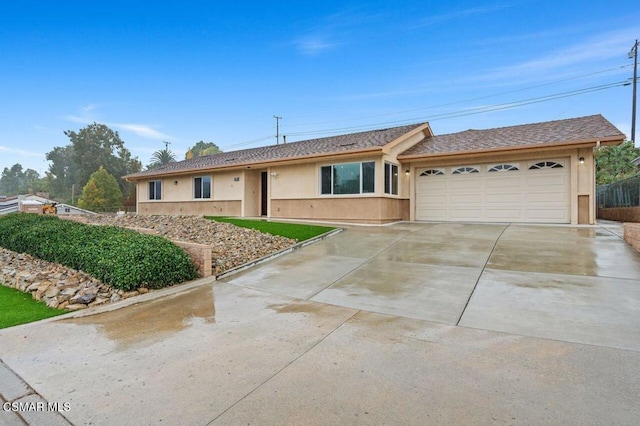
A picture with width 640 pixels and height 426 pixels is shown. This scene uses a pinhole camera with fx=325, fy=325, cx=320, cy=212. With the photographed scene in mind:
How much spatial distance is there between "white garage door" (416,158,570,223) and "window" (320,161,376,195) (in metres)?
2.75

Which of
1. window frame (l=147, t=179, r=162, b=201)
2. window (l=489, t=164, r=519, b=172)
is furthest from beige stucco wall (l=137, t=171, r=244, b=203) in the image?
window (l=489, t=164, r=519, b=172)

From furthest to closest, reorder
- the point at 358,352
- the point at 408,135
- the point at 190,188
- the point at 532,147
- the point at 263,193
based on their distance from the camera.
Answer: the point at 190,188 < the point at 263,193 < the point at 408,135 < the point at 532,147 < the point at 358,352

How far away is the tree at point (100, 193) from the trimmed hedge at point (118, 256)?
3534 centimetres

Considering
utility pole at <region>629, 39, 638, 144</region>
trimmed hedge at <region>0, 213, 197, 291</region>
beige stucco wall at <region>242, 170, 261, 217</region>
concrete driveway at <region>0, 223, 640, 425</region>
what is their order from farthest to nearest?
utility pole at <region>629, 39, 638, 144</region> < beige stucco wall at <region>242, 170, 261, 217</region> < trimmed hedge at <region>0, 213, 197, 291</region> < concrete driveway at <region>0, 223, 640, 425</region>

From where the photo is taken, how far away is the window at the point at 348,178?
12.5 meters

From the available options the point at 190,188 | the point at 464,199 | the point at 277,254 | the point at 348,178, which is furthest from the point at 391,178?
the point at 190,188

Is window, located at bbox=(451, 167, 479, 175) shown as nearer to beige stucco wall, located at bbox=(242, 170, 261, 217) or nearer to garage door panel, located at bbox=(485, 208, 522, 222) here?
garage door panel, located at bbox=(485, 208, 522, 222)

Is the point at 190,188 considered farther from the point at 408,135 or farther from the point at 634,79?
the point at 634,79

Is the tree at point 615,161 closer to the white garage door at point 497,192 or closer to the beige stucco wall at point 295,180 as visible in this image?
the white garage door at point 497,192

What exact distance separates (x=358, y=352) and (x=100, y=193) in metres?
45.1

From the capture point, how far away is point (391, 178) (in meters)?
13.1

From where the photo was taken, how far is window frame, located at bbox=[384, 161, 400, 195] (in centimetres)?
1270

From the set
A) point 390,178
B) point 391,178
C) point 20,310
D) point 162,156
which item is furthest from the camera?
point 162,156

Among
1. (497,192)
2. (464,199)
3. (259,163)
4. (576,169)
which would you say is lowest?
(464,199)
